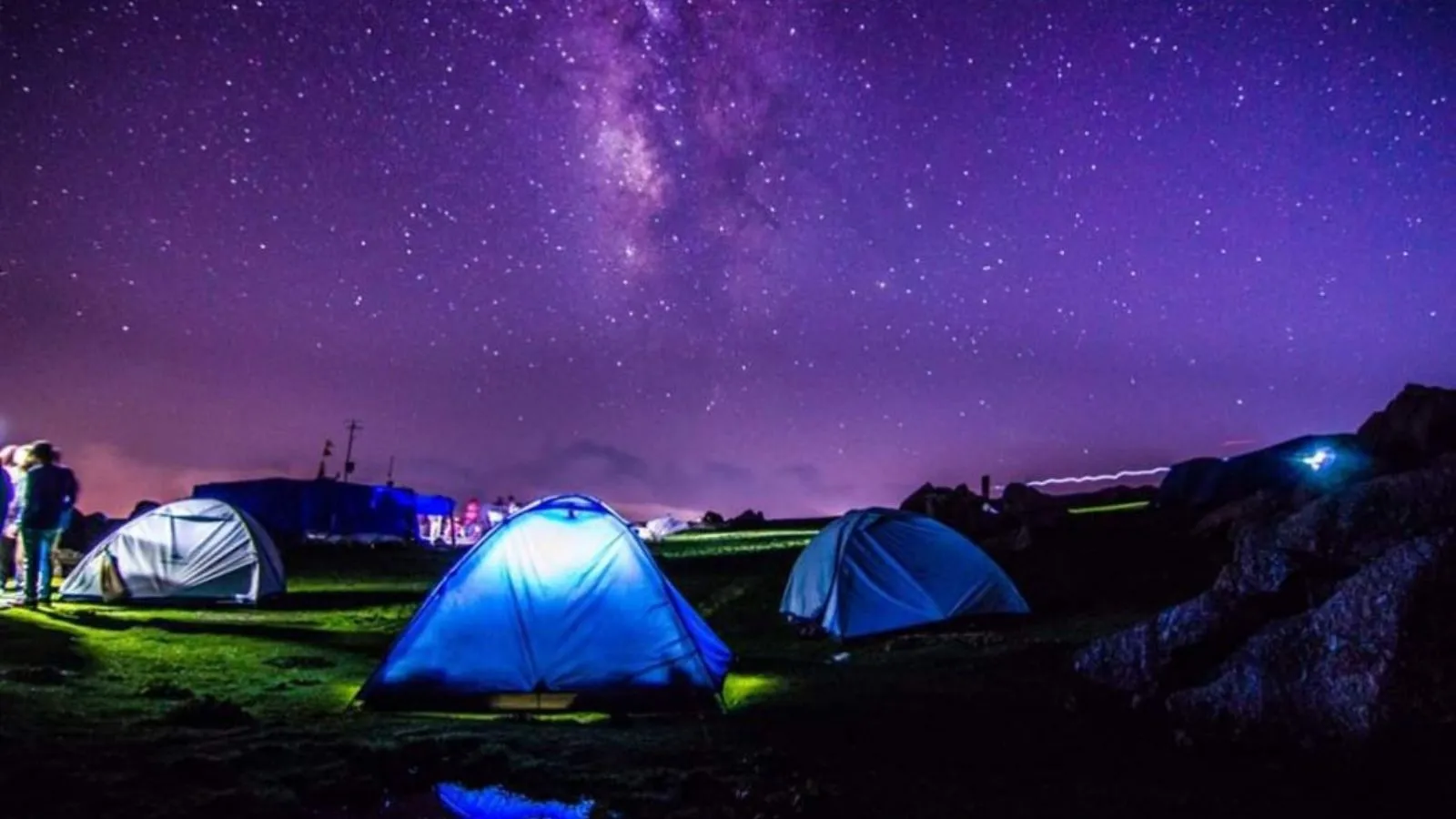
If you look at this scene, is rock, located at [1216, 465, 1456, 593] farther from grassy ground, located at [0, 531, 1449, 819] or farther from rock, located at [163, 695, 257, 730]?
rock, located at [163, 695, 257, 730]

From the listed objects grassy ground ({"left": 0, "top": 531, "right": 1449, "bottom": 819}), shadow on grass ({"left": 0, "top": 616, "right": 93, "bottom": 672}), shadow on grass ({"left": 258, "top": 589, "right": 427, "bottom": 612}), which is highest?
shadow on grass ({"left": 0, "top": 616, "right": 93, "bottom": 672})

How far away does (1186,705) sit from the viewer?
28.1 ft

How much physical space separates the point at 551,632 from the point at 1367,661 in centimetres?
732

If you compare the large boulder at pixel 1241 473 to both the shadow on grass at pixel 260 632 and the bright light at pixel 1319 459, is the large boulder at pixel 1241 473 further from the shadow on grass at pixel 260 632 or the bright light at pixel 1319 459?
the shadow on grass at pixel 260 632

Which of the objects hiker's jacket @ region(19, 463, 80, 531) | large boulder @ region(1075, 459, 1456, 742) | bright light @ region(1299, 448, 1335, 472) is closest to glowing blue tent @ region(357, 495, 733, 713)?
large boulder @ region(1075, 459, 1456, 742)

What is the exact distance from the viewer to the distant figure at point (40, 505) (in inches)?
634

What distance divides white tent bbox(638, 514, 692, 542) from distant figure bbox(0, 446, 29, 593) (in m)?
28.6

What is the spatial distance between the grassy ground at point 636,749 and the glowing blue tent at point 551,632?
0.49 metres

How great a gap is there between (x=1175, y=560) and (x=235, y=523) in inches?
810

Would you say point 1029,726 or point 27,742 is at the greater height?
point 27,742

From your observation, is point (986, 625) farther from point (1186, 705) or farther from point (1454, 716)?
point (1454, 716)

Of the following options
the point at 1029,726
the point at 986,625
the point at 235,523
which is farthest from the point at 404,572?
the point at 1029,726

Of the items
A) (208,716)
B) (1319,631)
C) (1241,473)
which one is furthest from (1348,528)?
(1241,473)

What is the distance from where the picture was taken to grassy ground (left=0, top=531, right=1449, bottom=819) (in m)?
6.18
